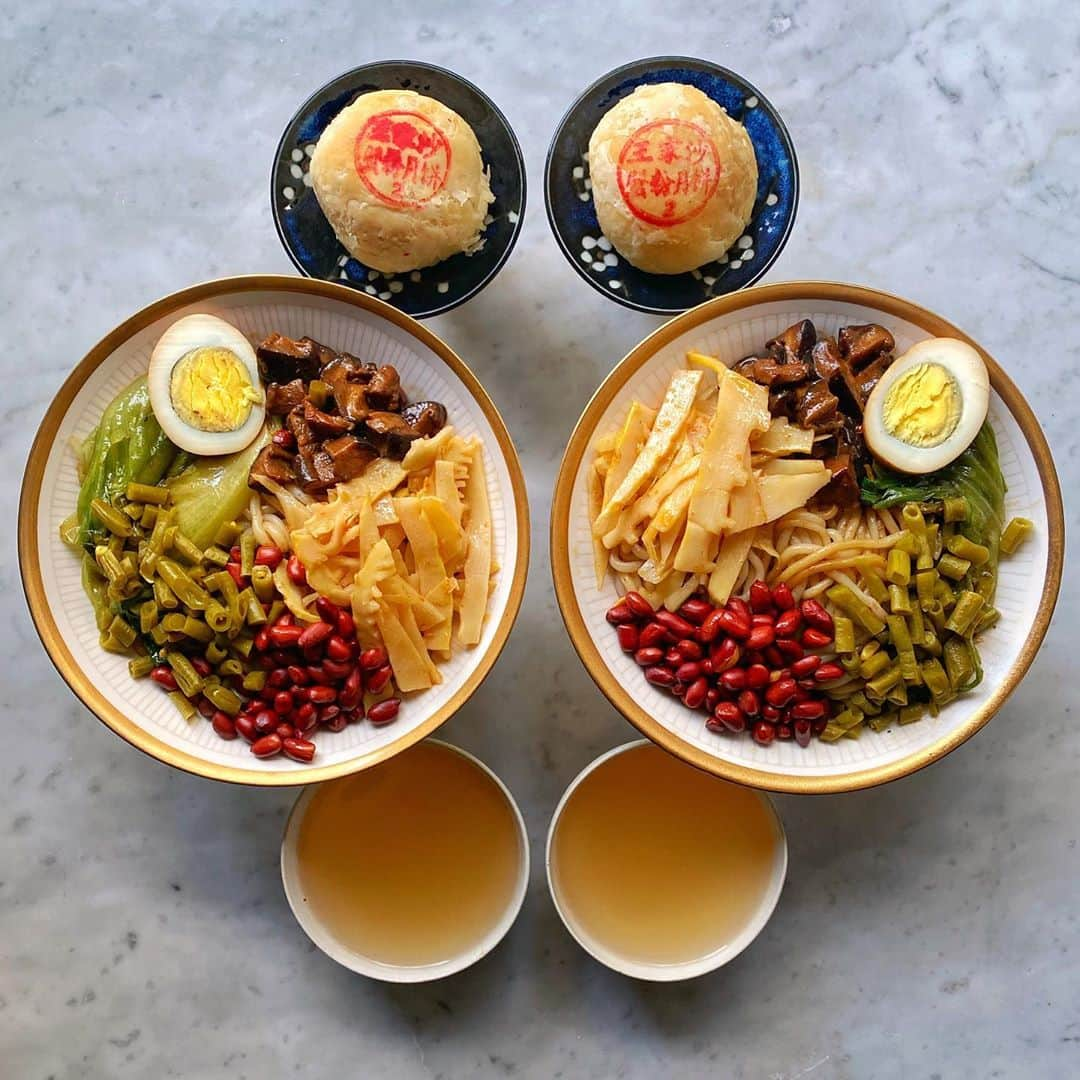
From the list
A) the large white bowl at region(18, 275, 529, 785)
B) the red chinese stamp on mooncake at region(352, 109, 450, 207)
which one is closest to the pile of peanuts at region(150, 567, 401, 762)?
the large white bowl at region(18, 275, 529, 785)

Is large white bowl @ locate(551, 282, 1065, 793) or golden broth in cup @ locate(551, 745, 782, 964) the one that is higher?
large white bowl @ locate(551, 282, 1065, 793)

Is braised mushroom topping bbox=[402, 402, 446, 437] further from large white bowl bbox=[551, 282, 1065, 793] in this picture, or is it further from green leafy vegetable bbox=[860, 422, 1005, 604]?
green leafy vegetable bbox=[860, 422, 1005, 604]

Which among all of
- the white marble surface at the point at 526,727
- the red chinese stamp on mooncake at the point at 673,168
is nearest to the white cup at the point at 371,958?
the white marble surface at the point at 526,727

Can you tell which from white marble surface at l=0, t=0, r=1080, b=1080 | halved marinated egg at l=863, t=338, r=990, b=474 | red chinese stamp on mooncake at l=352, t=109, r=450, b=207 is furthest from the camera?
white marble surface at l=0, t=0, r=1080, b=1080

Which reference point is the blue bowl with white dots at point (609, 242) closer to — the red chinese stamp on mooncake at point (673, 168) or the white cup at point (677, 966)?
the red chinese stamp on mooncake at point (673, 168)

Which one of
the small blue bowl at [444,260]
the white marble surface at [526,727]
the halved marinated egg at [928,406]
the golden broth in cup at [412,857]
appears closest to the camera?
the halved marinated egg at [928,406]

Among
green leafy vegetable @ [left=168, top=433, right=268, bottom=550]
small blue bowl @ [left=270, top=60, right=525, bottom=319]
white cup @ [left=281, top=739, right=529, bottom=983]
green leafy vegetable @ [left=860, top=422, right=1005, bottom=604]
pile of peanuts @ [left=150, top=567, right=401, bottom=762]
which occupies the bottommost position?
white cup @ [left=281, top=739, right=529, bottom=983]
